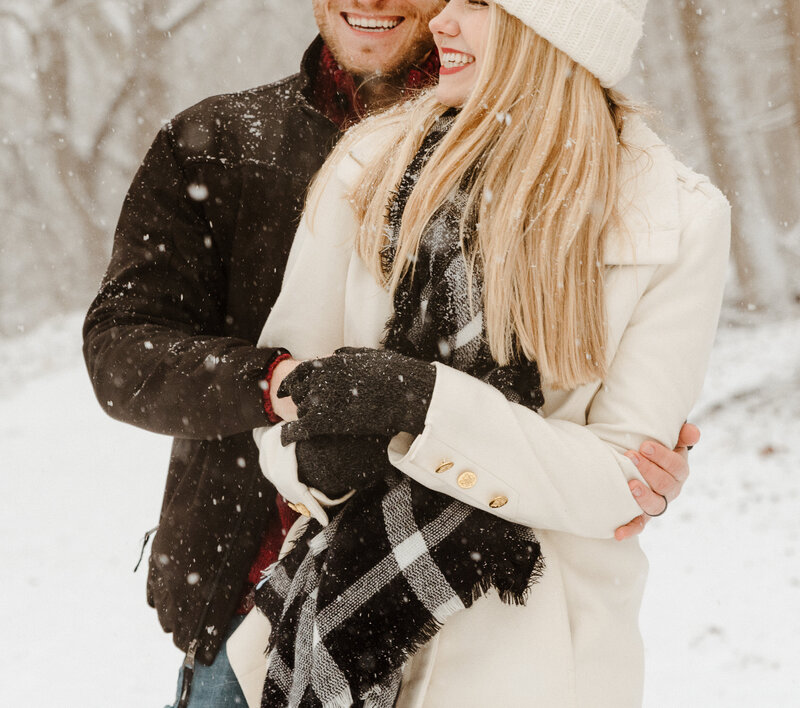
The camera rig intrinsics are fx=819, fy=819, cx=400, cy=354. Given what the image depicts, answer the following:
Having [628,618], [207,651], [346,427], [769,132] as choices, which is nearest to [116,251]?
[346,427]

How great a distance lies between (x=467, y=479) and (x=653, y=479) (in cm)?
44

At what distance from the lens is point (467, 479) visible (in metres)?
1.68

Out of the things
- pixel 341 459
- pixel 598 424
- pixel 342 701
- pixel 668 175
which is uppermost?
pixel 668 175

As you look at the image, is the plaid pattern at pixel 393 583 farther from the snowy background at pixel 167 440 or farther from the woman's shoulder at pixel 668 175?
the snowy background at pixel 167 440

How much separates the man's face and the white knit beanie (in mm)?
559

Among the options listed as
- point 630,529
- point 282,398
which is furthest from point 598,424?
point 282,398

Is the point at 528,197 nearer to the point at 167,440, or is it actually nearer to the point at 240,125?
the point at 240,125

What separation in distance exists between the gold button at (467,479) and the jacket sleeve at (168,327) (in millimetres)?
505

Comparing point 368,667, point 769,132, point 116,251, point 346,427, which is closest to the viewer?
point 346,427

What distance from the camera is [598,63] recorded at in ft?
6.18

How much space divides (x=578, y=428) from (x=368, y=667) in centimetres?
68

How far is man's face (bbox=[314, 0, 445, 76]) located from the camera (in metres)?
2.31

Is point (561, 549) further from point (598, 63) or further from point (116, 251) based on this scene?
point (116, 251)

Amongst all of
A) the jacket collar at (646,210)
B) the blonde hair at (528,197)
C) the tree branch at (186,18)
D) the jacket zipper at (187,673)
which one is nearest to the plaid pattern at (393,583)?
the blonde hair at (528,197)
